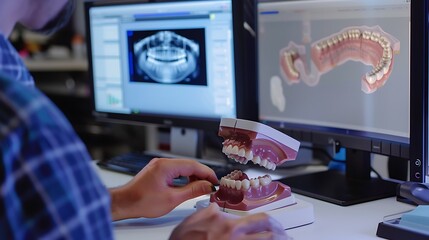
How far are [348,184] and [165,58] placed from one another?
0.55m

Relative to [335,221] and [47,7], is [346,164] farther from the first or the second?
[47,7]

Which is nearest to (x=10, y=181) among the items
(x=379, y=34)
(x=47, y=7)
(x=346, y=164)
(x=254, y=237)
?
(x=254, y=237)

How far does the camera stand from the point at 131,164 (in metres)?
1.66

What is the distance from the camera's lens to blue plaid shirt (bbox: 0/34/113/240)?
24.5 inches

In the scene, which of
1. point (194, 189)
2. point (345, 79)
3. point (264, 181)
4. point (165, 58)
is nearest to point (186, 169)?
point (194, 189)

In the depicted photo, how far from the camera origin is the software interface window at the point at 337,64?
125cm

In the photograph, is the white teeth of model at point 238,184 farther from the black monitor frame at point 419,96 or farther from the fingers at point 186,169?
the black monitor frame at point 419,96

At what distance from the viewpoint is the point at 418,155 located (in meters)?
1.16

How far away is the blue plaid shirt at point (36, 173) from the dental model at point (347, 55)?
78 cm

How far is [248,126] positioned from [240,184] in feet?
0.35

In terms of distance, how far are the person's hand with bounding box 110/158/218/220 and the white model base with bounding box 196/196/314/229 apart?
4.2 inches

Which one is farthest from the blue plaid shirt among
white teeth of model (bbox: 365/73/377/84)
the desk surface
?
white teeth of model (bbox: 365/73/377/84)

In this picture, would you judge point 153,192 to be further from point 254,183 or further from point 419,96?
point 419,96

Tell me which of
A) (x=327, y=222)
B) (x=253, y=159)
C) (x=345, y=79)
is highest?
(x=345, y=79)
